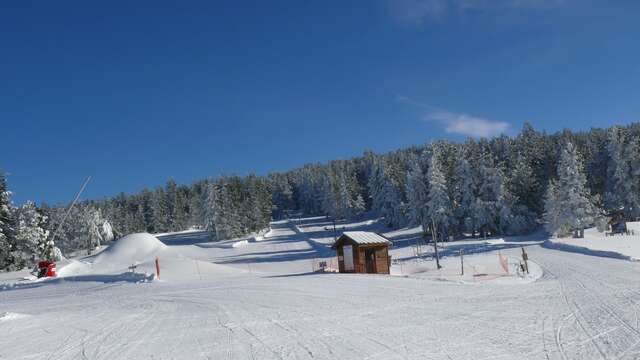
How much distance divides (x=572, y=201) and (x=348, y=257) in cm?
3184

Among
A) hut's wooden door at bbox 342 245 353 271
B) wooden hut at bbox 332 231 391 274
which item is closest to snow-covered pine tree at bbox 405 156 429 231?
wooden hut at bbox 332 231 391 274

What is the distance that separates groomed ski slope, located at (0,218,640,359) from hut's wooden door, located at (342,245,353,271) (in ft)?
30.1

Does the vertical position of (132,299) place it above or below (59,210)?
below

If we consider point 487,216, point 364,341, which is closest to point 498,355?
point 364,341

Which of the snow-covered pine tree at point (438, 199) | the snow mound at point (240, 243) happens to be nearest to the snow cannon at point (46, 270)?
the snow mound at point (240, 243)

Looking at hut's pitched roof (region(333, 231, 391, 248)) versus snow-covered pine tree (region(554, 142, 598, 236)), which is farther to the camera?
snow-covered pine tree (region(554, 142, 598, 236))

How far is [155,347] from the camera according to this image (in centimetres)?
1136

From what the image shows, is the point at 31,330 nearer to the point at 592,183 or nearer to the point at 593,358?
the point at 593,358

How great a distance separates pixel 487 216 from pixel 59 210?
321 feet

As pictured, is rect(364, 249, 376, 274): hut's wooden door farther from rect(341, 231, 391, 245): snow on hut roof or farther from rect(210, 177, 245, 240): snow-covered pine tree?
rect(210, 177, 245, 240): snow-covered pine tree

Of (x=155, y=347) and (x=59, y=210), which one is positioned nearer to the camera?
(x=155, y=347)

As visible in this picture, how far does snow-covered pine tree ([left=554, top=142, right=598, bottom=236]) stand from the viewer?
54.9 metres

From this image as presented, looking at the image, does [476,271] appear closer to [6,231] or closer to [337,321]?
[337,321]

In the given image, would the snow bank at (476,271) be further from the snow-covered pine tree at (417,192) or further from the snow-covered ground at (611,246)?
the snow-covered pine tree at (417,192)
